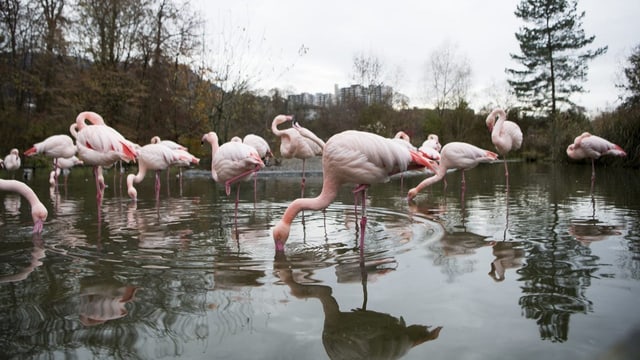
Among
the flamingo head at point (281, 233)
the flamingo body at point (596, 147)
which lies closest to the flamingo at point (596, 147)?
the flamingo body at point (596, 147)

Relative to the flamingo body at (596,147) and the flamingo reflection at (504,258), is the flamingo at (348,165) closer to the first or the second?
the flamingo reflection at (504,258)

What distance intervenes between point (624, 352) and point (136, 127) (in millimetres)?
25203

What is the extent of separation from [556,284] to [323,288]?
1635mm

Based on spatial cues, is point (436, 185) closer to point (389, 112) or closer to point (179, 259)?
point (179, 259)

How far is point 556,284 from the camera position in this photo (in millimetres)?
3340

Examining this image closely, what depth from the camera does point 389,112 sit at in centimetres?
3161

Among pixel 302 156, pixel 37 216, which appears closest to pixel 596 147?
pixel 302 156

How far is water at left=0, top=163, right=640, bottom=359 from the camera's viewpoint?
97.3 inches

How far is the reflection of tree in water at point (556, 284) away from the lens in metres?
2.71

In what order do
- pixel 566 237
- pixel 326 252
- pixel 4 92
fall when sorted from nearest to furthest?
pixel 326 252, pixel 566 237, pixel 4 92

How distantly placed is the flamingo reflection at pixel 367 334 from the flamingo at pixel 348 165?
1.35 metres

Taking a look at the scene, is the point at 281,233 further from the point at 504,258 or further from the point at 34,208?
the point at 34,208

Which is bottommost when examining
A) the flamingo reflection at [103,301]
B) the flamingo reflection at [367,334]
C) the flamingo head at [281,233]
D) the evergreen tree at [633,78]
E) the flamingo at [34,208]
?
the flamingo reflection at [367,334]

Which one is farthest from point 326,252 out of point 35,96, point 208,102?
point 35,96
